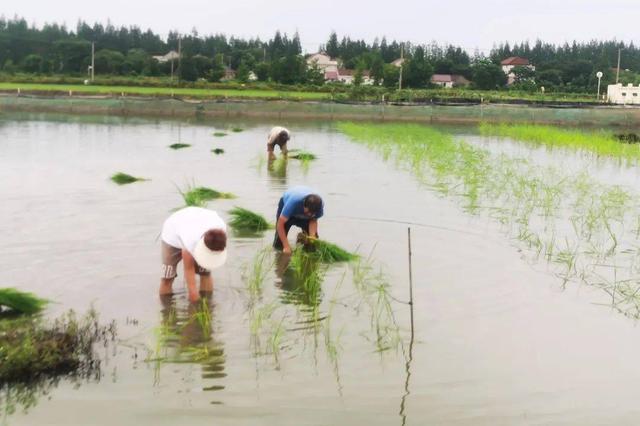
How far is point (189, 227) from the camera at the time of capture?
418 centimetres

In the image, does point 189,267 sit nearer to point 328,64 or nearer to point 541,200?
point 541,200

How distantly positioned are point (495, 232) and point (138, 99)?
19401 mm

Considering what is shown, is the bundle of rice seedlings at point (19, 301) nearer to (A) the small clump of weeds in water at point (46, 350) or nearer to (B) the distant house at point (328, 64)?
(A) the small clump of weeds in water at point (46, 350)

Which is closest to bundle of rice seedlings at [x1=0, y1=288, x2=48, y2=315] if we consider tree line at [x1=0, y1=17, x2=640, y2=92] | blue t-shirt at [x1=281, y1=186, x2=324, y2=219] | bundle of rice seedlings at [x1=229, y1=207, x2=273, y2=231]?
blue t-shirt at [x1=281, y1=186, x2=324, y2=219]

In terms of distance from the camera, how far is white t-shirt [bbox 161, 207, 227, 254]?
13.4 ft

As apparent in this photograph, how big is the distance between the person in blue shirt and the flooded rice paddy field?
24 cm

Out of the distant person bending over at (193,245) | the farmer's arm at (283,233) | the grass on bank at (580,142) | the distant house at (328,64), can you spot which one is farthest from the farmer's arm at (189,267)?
the distant house at (328,64)

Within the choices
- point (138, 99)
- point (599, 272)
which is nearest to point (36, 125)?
point (138, 99)

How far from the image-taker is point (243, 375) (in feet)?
11.8

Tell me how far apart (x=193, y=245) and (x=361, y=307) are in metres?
1.17

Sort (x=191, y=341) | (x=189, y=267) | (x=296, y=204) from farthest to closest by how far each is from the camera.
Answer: (x=296, y=204) → (x=189, y=267) → (x=191, y=341)

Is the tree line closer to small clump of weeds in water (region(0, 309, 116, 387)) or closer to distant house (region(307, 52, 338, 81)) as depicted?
distant house (region(307, 52, 338, 81))

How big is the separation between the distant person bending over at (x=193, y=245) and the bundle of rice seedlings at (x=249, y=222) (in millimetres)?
2198

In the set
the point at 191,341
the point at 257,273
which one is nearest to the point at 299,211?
the point at 257,273
